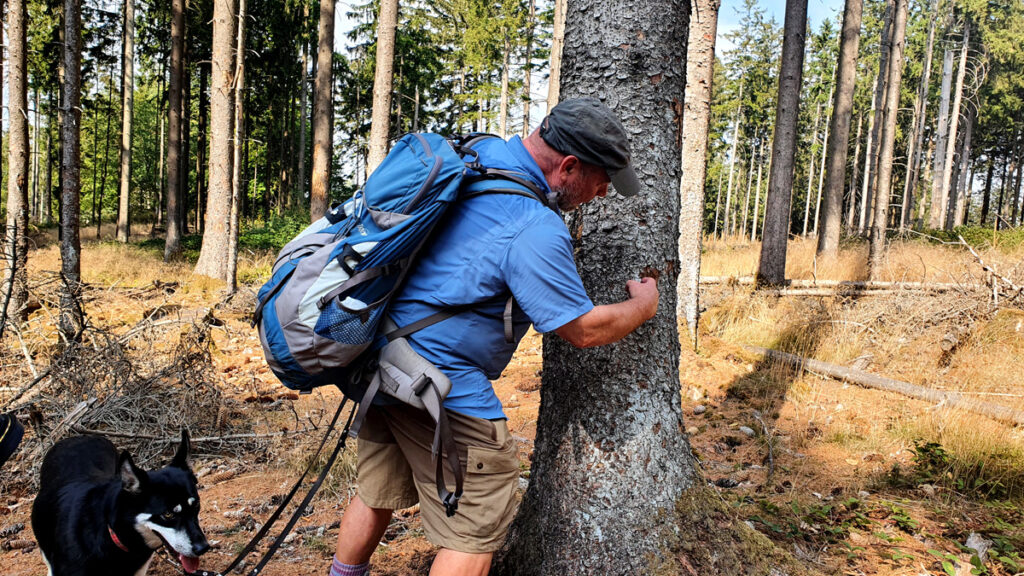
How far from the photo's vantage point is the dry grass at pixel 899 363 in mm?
4371

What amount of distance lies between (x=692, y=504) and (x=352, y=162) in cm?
4220

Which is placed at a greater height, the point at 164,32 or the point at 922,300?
the point at 164,32

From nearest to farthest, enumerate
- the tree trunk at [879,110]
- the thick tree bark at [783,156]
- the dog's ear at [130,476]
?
the dog's ear at [130,476]
the thick tree bark at [783,156]
the tree trunk at [879,110]

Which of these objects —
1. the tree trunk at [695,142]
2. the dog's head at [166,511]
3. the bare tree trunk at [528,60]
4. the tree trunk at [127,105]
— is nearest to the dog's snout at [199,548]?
the dog's head at [166,511]

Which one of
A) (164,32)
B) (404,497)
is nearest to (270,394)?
(404,497)

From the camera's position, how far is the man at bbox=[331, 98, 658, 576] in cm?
186

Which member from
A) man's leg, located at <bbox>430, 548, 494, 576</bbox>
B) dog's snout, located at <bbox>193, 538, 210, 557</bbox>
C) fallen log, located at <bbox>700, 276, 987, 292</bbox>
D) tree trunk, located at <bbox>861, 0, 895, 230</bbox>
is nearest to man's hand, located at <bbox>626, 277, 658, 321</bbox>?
man's leg, located at <bbox>430, 548, 494, 576</bbox>

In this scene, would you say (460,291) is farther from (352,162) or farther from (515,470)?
(352,162)

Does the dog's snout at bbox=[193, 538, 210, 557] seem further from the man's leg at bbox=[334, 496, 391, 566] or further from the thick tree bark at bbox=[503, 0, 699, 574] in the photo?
the thick tree bark at bbox=[503, 0, 699, 574]

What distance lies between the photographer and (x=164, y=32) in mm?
25062

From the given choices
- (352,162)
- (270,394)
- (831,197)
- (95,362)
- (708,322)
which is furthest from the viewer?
(352,162)

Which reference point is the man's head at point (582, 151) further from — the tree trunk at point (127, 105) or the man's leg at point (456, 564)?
the tree trunk at point (127, 105)

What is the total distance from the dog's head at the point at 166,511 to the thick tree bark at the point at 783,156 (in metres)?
10.8

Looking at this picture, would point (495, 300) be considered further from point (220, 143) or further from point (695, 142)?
point (220, 143)
